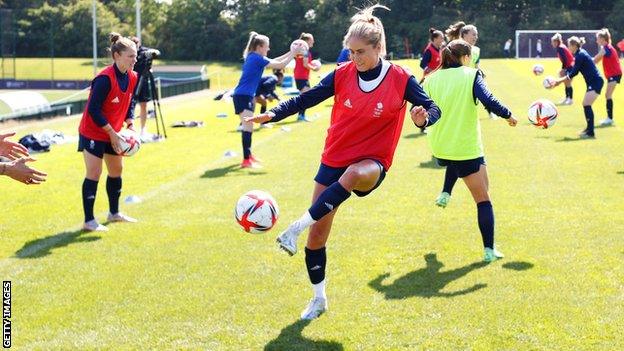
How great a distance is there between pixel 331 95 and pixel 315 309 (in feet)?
5.53

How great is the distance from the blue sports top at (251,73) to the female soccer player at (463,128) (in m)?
6.55

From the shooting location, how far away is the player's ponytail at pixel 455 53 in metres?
7.86

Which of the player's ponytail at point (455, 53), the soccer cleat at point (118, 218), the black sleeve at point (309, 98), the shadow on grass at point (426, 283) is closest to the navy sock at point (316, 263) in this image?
the shadow on grass at point (426, 283)

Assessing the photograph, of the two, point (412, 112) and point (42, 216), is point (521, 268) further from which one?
point (42, 216)

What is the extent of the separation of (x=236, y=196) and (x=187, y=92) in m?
27.5

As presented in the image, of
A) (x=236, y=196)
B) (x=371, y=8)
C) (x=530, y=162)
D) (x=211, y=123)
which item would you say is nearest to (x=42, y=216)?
(x=236, y=196)

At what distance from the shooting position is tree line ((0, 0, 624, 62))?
244 feet

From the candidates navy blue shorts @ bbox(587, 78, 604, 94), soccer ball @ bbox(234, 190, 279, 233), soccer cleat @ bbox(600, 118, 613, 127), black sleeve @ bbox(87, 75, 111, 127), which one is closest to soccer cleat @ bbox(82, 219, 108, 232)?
black sleeve @ bbox(87, 75, 111, 127)

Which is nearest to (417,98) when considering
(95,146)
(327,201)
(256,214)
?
(327,201)

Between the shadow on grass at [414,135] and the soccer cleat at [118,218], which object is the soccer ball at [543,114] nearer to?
the soccer cleat at [118,218]

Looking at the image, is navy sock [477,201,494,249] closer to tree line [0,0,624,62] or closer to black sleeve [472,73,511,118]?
black sleeve [472,73,511,118]

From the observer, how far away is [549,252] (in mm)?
8250

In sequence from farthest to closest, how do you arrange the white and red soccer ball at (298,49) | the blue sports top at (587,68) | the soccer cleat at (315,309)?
the blue sports top at (587,68)
the white and red soccer ball at (298,49)
the soccer cleat at (315,309)

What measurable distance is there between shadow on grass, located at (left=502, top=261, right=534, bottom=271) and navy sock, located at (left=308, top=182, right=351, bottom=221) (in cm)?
252
